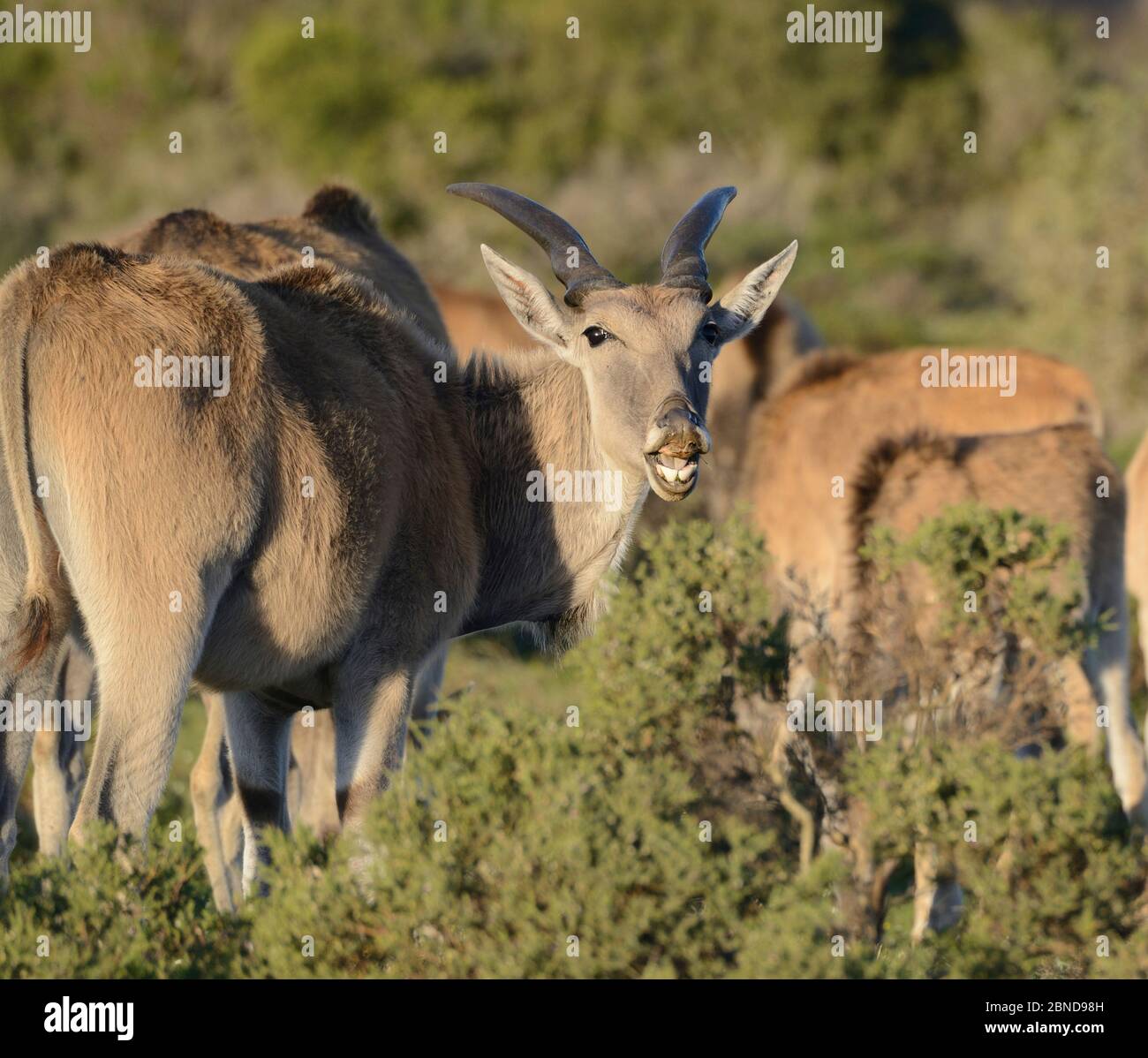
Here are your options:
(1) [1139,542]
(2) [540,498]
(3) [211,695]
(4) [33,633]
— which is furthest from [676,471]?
(1) [1139,542]

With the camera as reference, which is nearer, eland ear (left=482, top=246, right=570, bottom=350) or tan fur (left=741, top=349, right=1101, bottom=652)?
eland ear (left=482, top=246, right=570, bottom=350)

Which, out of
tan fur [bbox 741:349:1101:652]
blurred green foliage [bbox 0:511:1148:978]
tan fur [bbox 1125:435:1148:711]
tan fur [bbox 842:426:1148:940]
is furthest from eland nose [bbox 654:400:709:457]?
tan fur [bbox 1125:435:1148:711]

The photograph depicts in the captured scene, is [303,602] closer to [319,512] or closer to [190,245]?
[319,512]

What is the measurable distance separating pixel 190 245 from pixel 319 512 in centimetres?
264

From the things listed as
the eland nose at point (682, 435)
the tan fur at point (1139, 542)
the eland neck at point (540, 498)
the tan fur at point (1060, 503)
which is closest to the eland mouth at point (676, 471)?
the eland nose at point (682, 435)

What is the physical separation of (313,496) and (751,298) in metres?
2.08

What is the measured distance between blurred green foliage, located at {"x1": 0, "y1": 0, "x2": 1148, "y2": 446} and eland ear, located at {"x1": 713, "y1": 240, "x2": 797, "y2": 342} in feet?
52.7

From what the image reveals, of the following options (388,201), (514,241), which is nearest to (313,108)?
(388,201)

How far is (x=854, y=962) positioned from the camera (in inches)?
171

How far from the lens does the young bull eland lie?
16.1 feet

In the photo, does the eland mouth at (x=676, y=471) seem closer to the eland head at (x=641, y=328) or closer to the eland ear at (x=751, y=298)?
the eland head at (x=641, y=328)

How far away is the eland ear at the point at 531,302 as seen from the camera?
20.3ft

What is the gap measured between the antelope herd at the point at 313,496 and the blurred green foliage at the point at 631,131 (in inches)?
630

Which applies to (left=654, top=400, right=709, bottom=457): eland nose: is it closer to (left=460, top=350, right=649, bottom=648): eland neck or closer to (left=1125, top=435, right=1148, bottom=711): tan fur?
(left=460, top=350, right=649, bottom=648): eland neck
